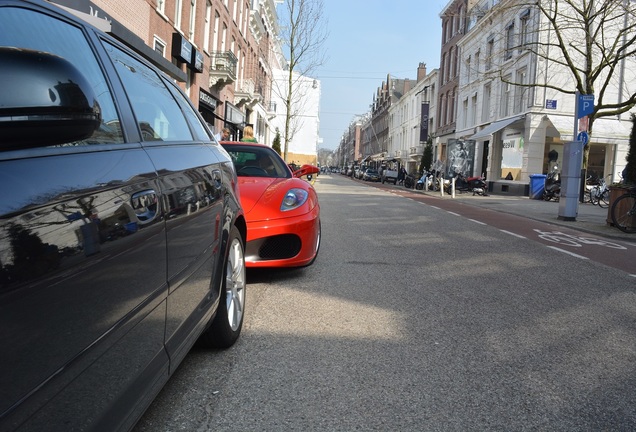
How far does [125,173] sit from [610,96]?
99.3ft

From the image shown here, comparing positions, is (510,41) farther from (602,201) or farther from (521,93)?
(602,201)

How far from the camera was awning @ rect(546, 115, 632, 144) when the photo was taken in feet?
87.6

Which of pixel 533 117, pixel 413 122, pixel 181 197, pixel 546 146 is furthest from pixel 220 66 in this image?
pixel 413 122

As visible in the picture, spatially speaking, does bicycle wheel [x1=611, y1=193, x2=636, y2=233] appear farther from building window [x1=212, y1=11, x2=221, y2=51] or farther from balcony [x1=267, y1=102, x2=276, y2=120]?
balcony [x1=267, y1=102, x2=276, y2=120]

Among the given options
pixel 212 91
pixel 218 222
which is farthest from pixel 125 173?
pixel 212 91

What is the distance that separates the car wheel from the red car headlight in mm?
1444

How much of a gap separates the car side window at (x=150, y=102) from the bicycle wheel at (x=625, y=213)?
34.0 ft

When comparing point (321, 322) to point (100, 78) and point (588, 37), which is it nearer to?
point (100, 78)

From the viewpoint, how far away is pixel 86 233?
147cm

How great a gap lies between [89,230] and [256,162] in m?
4.77

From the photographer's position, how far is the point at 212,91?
26188 mm

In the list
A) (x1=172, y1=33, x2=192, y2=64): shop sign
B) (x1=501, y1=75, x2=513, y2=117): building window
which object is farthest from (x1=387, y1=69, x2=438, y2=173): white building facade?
(x1=172, y1=33, x2=192, y2=64): shop sign

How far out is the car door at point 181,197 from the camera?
220 centimetres

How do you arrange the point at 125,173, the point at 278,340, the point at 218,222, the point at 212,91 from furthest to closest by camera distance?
1. the point at 212,91
2. the point at 278,340
3. the point at 218,222
4. the point at 125,173
